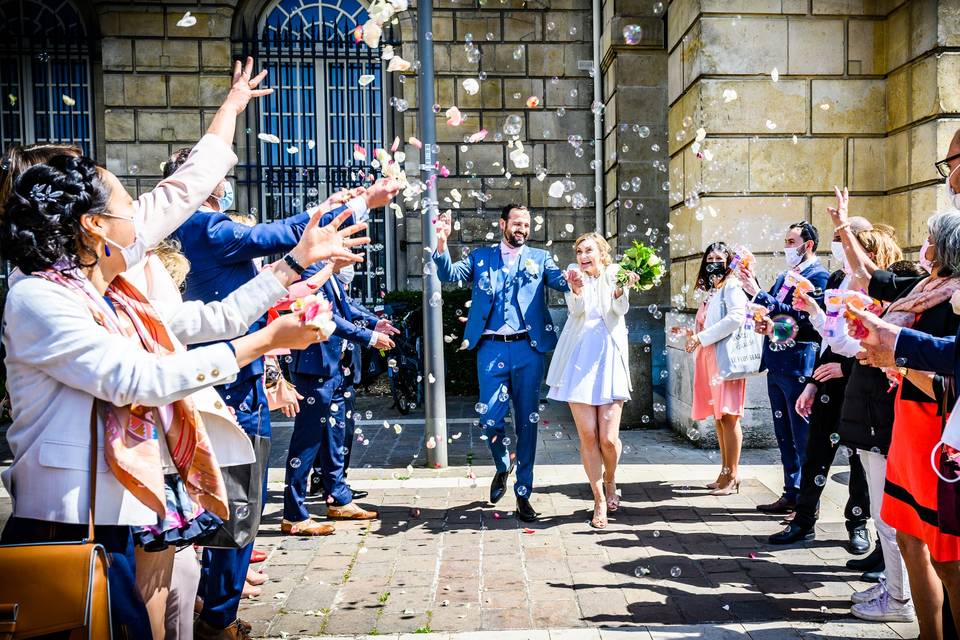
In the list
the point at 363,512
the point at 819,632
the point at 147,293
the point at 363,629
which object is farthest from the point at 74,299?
the point at 363,512

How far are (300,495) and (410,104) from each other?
27.0ft

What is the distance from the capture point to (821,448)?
465cm

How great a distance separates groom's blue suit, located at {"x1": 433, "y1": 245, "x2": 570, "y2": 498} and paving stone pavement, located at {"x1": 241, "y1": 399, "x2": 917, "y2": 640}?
556 millimetres

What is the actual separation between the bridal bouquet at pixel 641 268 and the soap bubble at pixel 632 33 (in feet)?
17.8

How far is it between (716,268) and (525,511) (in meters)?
2.17

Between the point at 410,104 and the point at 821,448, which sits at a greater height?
the point at 410,104

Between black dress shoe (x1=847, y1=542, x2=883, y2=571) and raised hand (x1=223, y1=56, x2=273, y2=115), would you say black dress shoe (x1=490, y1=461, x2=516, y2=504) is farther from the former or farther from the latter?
raised hand (x1=223, y1=56, x2=273, y2=115)

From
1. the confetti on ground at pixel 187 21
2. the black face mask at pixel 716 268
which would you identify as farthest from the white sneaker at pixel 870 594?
the confetti on ground at pixel 187 21

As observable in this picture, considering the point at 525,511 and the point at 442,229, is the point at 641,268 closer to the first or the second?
the point at 442,229

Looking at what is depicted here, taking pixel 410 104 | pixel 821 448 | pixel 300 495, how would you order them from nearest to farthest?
pixel 821 448 < pixel 300 495 < pixel 410 104

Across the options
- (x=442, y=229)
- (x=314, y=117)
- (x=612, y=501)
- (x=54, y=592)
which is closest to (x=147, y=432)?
(x=54, y=592)

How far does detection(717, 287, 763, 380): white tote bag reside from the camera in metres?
5.69

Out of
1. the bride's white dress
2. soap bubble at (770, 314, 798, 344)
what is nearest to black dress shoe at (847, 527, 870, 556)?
soap bubble at (770, 314, 798, 344)

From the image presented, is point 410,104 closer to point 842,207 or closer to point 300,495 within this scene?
point 300,495
